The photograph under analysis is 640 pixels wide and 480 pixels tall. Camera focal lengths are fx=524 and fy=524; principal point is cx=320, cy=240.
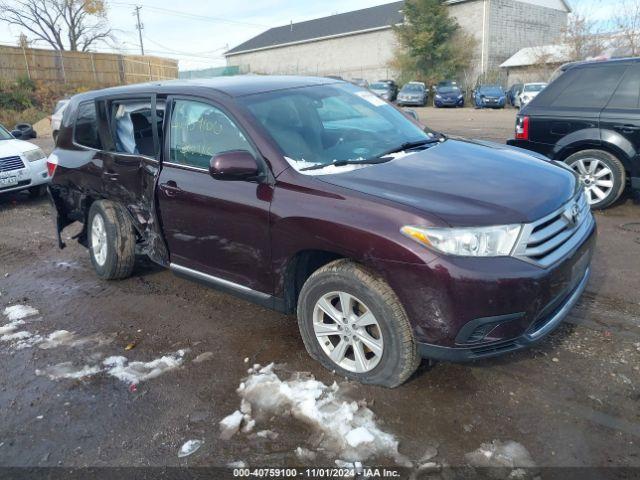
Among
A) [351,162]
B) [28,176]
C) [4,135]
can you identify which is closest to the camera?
[351,162]

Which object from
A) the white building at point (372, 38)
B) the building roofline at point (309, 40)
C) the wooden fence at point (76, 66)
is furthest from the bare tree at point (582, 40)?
the wooden fence at point (76, 66)

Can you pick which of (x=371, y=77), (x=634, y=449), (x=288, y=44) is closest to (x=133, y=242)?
(x=634, y=449)

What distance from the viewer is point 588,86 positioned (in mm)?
6281

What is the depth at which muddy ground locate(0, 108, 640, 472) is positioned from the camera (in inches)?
106

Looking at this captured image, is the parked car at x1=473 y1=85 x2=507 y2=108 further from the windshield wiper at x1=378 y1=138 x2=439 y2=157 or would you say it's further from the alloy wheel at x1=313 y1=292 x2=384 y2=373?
the alloy wheel at x1=313 y1=292 x2=384 y2=373

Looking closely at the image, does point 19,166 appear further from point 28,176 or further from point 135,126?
point 135,126

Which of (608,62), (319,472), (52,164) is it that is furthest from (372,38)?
(319,472)

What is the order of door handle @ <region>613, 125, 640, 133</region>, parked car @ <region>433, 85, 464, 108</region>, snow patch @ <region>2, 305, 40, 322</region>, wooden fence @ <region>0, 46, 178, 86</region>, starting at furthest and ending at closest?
parked car @ <region>433, 85, 464, 108</region> → wooden fence @ <region>0, 46, 178, 86</region> → door handle @ <region>613, 125, 640, 133</region> → snow patch @ <region>2, 305, 40, 322</region>

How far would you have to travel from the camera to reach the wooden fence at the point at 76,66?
28781 millimetres

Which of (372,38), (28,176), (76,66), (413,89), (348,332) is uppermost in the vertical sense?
(372,38)

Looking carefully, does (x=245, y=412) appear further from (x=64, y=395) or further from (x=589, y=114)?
(x=589, y=114)

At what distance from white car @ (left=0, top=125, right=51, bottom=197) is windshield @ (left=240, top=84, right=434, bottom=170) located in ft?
19.1

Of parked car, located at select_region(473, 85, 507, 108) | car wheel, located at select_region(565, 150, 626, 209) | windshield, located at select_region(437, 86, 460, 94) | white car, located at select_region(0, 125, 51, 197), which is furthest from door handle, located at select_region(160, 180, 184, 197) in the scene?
windshield, located at select_region(437, 86, 460, 94)

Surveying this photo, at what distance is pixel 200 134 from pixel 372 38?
48.0 meters
